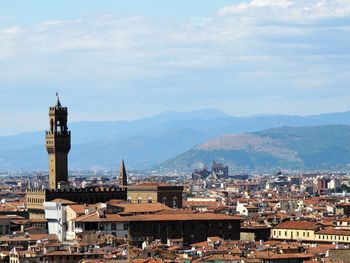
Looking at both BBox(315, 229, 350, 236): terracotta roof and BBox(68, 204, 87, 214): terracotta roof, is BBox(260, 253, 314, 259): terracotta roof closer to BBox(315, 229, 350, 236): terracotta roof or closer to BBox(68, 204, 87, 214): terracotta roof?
BBox(315, 229, 350, 236): terracotta roof

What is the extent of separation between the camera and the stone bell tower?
11750cm

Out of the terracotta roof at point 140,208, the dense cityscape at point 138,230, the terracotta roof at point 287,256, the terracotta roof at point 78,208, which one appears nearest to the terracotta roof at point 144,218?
the dense cityscape at point 138,230

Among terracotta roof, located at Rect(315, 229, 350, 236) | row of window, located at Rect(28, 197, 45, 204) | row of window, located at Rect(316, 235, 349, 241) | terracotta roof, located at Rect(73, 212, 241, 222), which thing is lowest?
row of window, located at Rect(316, 235, 349, 241)

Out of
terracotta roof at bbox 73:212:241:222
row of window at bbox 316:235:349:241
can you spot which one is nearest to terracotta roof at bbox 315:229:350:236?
row of window at bbox 316:235:349:241

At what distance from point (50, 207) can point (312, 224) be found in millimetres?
20573

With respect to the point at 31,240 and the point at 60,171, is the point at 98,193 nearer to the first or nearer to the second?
the point at 60,171

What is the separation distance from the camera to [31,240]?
89562mm

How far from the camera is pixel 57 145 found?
118062mm

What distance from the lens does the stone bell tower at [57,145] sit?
118 meters

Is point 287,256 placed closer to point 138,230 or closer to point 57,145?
point 138,230

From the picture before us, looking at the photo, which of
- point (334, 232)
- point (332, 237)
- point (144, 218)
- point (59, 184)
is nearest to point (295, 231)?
point (334, 232)

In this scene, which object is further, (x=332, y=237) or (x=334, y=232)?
(x=334, y=232)

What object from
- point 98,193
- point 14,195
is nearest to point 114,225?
point 98,193

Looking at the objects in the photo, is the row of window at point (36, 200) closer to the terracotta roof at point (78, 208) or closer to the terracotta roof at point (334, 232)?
the terracotta roof at point (78, 208)
